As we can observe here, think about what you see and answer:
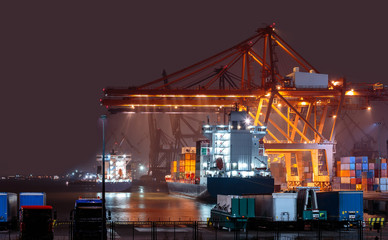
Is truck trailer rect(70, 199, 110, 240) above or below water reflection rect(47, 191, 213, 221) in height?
above

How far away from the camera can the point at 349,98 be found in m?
96.1

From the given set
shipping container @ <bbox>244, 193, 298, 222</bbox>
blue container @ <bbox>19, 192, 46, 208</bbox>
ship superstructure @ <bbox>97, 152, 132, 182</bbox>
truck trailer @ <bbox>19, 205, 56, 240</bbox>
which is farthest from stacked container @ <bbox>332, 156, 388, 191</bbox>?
ship superstructure @ <bbox>97, 152, 132, 182</bbox>

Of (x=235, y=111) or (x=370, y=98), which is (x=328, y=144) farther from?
(x=235, y=111)

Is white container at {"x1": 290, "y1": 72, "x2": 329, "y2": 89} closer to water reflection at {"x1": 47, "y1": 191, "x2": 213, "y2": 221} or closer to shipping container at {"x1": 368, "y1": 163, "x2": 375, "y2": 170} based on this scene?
shipping container at {"x1": 368, "y1": 163, "x2": 375, "y2": 170}

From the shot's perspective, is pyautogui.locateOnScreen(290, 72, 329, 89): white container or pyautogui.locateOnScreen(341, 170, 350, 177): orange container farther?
pyautogui.locateOnScreen(341, 170, 350, 177): orange container

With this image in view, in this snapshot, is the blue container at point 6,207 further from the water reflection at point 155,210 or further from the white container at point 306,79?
the white container at point 306,79

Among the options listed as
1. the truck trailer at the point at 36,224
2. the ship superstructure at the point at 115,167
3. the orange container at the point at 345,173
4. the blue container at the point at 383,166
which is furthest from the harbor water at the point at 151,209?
the ship superstructure at the point at 115,167

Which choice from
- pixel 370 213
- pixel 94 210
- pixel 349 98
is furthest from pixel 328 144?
pixel 94 210

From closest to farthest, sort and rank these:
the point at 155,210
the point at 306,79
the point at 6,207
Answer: the point at 6,207 < the point at 155,210 < the point at 306,79

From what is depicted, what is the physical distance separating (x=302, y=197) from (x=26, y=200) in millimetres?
20067

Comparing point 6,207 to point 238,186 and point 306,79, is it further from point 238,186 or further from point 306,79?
point 306,79

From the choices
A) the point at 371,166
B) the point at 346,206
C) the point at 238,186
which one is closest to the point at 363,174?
the point at 371,166

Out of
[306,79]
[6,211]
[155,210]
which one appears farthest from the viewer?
[306,79]

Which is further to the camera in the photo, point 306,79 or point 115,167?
point 115,167
